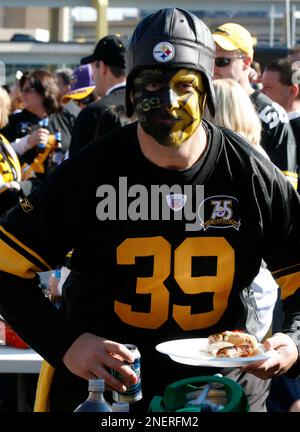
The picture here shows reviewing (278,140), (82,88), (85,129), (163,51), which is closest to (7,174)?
(85,129)

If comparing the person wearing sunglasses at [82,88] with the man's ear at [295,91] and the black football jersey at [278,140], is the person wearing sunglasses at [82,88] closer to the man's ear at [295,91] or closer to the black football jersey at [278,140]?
the man's ear at [295,91]

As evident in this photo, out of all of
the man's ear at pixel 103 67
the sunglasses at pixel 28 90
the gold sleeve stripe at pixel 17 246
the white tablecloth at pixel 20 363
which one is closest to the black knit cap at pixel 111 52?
the man's ear at pixel 103 67

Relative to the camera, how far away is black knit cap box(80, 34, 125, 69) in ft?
22.7

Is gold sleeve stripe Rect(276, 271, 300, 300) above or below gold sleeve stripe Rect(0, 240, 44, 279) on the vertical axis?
below

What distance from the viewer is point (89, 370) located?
8.93 feet

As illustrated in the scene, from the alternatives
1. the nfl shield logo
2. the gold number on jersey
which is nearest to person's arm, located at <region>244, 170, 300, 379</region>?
the gold number on jersey

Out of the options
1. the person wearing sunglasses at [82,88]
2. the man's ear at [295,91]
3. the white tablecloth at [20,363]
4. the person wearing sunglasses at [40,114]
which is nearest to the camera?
the white tablecloth at [20,363]

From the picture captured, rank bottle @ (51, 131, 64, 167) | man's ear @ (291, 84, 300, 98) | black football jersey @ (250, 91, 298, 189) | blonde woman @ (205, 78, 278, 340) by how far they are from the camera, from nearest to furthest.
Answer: blonde woman @ (205, 78, 278, 340), black football jersey @ (250, 91, 298, 189), man's ear @ (291, 84, 300, 98), bottle @ (51, 131, 64, 167)

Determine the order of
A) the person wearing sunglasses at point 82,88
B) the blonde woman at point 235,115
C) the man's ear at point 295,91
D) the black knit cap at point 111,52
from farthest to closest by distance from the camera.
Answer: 1. the person wearing sunglasses at point 82,88
2. the man's ear at point 295,91
3. the black knit cap at point 111,52
4. the blonde woman at point 235,115

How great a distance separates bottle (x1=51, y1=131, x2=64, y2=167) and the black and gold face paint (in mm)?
5508

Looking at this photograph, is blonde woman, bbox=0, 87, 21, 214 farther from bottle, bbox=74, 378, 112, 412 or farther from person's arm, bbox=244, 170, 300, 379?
bottle, bbox=74, 378, 112, 412

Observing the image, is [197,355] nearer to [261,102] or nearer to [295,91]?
[261,102]

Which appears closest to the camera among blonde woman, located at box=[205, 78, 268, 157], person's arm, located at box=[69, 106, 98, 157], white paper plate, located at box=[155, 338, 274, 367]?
white paper plate, located at box=[155, 338, 274, 367]

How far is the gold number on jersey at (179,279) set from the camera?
2893 mm
